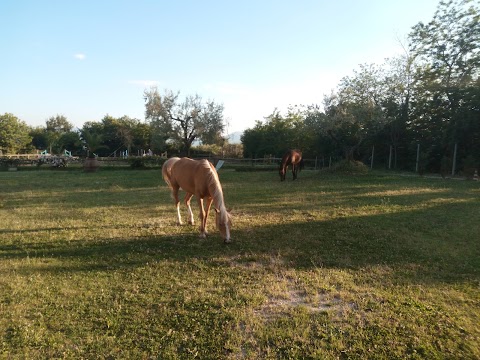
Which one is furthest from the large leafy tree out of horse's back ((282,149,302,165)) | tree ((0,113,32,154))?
tree ((0,113,32,154))

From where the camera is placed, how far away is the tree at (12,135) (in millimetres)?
47438

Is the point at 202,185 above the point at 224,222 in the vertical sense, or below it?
above

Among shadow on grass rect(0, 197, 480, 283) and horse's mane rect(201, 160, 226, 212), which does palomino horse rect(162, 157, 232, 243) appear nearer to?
horse's mane rect(201, 160, 226, 212)

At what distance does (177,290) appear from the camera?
417cm

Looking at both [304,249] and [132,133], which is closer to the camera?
[304,249]

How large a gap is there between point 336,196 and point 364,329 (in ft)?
29.8

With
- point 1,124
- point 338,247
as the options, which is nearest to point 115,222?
point 338,247

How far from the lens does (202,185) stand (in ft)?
22.2

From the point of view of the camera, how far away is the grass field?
3.05 m

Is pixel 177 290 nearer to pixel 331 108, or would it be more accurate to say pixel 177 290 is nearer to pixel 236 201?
pixel 236 201

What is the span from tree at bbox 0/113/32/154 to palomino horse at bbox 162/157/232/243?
51021 millimetres

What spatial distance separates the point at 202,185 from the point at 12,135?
54616 millimetres

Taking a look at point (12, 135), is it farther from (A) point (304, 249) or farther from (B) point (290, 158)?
(A) point (304, 249)

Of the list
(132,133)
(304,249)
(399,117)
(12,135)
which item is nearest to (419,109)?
(399,117)
